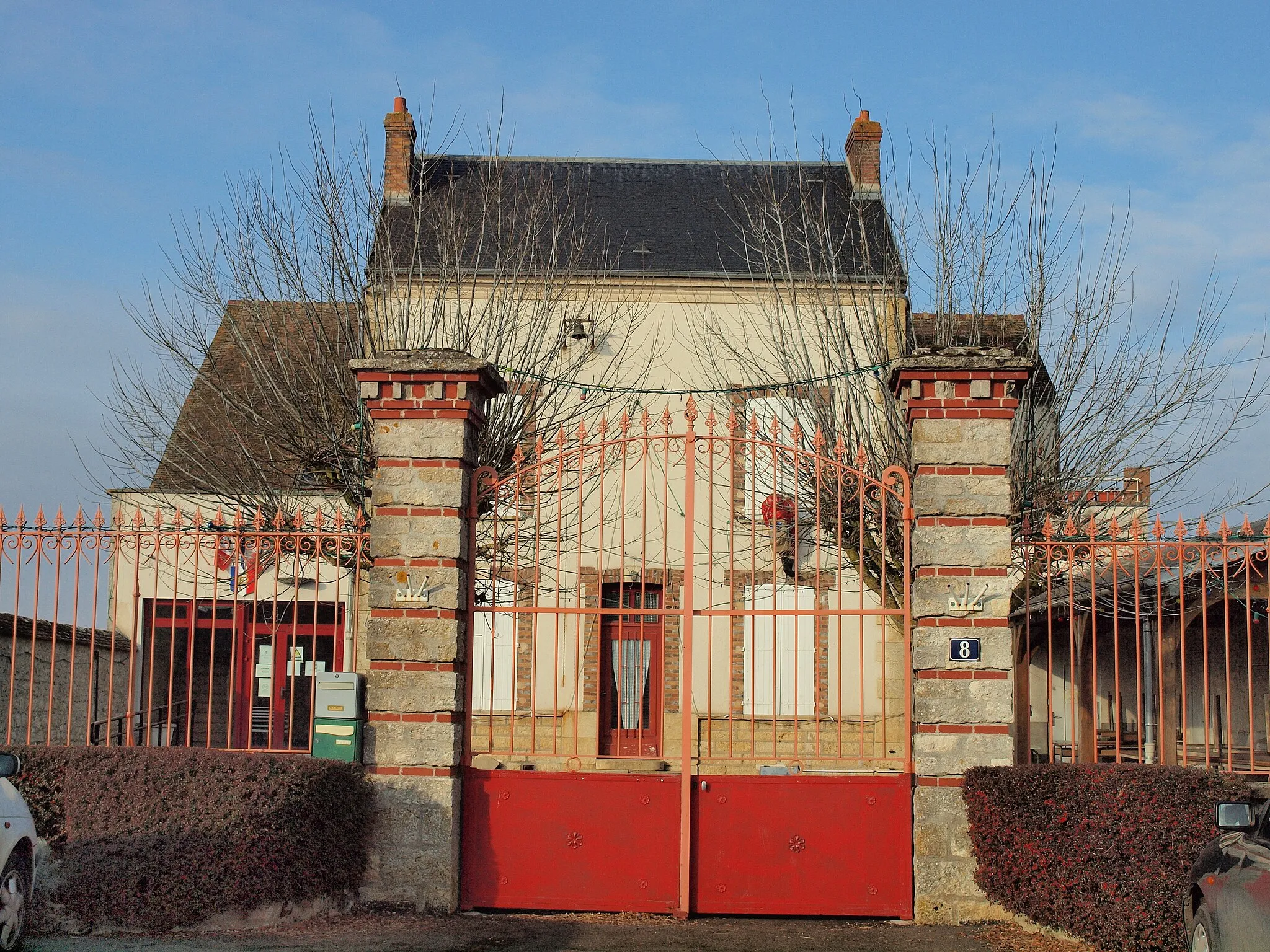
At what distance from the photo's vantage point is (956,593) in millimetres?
7406

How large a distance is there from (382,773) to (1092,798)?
3.99 meters

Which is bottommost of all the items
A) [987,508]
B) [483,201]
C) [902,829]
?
[902,829]

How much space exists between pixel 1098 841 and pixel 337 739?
4250 mm

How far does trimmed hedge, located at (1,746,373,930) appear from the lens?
21.8ft

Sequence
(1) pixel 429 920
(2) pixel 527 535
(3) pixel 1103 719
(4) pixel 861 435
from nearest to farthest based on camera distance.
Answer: (1) pixel 429 920
(4) pixel 861 435
(2) pixel 527 535
(3) pixel 1103 719

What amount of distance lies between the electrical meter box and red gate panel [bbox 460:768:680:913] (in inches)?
33.2

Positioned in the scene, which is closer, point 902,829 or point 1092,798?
point 1092,798

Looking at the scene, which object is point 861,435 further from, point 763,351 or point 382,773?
point 382,773

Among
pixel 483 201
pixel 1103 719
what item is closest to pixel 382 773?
pixel 483 201

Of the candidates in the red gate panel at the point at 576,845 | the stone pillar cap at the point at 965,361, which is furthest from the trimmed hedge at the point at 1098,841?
the stone pillar cap at the point at 965,361

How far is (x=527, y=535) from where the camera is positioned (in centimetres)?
1405

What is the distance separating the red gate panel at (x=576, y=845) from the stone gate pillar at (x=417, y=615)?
24 centimetres

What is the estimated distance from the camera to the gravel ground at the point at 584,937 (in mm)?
6508

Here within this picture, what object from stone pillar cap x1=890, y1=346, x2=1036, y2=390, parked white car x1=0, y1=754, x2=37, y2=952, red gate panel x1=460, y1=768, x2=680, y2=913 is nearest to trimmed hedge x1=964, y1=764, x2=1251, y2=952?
red gate panel x1=460, y1=768, x2=680, y2=913
